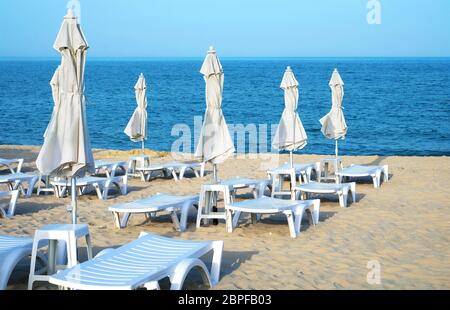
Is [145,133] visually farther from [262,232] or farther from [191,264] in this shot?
[191,264]

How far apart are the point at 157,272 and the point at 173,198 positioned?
3.61 metres

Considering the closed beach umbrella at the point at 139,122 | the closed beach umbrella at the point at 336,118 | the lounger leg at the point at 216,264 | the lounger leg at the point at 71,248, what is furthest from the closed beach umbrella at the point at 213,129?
the closed beach umbrella at the point at 139,122

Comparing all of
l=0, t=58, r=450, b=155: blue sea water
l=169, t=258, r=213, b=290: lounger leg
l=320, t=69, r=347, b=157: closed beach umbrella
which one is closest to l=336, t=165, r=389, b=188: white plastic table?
l=320, t=69, r=347, b=157: closed beach umbrella

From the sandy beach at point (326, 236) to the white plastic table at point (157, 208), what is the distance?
14cm

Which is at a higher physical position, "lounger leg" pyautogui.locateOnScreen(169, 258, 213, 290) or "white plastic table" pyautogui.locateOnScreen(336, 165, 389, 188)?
"lounger leg" pyautogui.locateOnScreen(169, 258, 213, 290)

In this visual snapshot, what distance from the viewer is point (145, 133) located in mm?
12984

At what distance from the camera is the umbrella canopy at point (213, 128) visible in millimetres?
8008

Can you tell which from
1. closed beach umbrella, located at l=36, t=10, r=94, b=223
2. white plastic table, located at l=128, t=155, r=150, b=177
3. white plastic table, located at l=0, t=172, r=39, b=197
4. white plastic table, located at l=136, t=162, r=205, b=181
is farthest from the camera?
white plastic table, located at l=128, t=155, r=150, b=177

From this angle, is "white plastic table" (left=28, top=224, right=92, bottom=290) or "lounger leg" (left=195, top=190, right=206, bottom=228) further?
"lounger leg" (left=195, top=190, right=206, bottom=228)

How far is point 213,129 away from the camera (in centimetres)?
803

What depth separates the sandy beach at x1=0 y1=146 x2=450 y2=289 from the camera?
554 cm

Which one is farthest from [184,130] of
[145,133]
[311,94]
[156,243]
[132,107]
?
[156,243]

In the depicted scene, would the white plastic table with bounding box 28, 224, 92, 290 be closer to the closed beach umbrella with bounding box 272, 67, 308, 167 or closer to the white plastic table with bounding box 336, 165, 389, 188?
the closed beach umbrella with bounding box 272, 67, 308, 167

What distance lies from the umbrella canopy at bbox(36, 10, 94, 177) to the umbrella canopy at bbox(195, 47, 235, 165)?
7.45 ft
